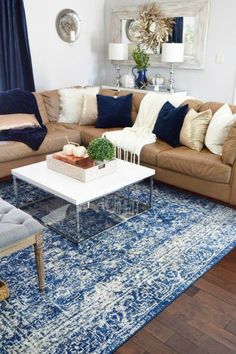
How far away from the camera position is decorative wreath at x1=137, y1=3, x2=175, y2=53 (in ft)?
15.8

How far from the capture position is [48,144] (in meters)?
3.66

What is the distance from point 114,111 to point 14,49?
1.86 metres

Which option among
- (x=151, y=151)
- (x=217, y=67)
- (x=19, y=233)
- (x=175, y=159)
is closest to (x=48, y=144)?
(x=151, y=151)

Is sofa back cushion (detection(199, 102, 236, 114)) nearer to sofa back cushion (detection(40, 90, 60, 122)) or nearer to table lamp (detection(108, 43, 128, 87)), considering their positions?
sofa back cushion (detection(40, 90, 60, 122))

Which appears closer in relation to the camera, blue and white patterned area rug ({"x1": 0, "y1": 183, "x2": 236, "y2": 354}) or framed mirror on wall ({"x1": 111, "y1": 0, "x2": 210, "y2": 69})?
blue and white patterned area rug ({"x1": 0, "y1": 183, "x2": 236, "y2": 354})

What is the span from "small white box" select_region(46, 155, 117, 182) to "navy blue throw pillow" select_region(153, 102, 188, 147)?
2.97 ft

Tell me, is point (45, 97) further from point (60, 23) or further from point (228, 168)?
point (228, 168)

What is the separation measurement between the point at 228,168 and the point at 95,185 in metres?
1.16

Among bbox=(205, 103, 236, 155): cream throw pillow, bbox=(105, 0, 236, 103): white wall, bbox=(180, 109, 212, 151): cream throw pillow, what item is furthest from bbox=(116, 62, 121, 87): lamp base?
bbox=(205, 103, 236, 155): cream throw pillow

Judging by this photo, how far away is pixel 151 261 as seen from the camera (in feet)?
7.54

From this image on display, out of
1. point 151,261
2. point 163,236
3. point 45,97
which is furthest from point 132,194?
point 45,97

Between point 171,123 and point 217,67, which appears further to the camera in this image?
point 217,67

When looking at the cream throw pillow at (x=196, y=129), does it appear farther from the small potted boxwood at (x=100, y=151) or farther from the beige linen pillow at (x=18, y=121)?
the beige linen pillow at (x=18, y=121)

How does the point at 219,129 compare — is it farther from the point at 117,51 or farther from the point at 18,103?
the point at 117,51
